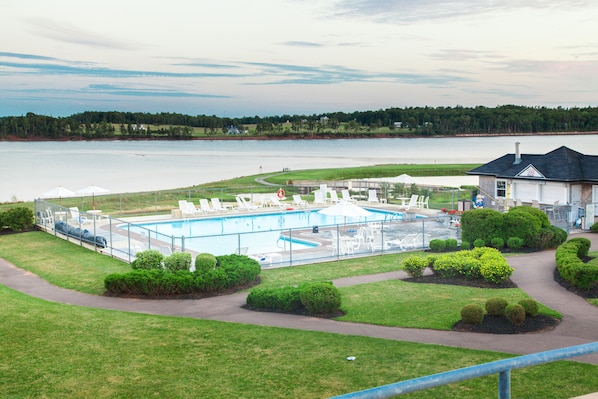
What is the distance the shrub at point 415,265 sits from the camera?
1945 centimetres

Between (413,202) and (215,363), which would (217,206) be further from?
(215,363)

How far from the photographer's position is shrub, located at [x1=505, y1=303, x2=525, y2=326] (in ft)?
45.7

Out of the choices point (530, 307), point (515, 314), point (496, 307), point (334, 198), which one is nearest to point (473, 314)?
point (496, 307)

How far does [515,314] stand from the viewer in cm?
1393

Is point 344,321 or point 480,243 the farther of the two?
point 480,243

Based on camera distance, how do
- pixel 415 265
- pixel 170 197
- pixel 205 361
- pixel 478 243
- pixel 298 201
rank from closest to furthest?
pixel 205 361 < pixel 415 265 < pixel 478 243 < pixel 298 201 < pixel 170 197

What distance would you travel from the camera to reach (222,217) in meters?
35.8

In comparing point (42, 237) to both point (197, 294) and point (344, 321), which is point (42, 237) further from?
point (344, 321)

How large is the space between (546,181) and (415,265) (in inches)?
645

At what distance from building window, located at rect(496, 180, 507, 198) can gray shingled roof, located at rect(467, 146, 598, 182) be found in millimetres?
400

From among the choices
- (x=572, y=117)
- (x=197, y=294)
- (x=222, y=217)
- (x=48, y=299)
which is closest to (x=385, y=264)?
(x=197, y=294)

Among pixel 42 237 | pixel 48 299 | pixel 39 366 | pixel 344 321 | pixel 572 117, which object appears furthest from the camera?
pixel 572 117

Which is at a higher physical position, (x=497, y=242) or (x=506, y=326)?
(x=497, y=242)

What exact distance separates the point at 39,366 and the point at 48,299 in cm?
671
